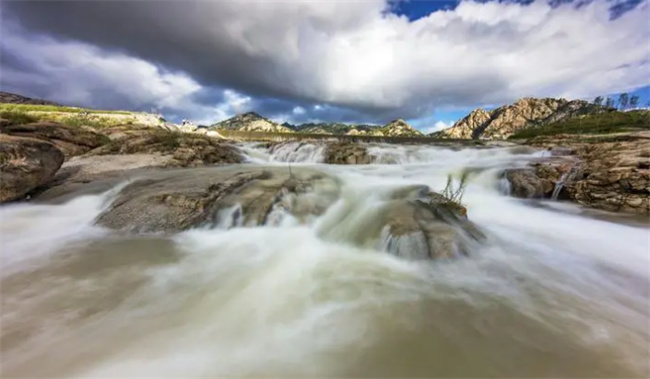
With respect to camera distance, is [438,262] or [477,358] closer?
[477,358]

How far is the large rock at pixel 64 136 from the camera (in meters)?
13.6

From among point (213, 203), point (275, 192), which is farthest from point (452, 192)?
point (213, 203)

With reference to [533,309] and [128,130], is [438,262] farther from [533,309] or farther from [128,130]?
[128,130]

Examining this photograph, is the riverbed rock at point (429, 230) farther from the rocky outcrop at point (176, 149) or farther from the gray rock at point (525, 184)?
the rocky outcrop at point (176, 149)

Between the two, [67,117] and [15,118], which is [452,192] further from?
[67,117]

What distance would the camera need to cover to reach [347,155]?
1898 centimetres

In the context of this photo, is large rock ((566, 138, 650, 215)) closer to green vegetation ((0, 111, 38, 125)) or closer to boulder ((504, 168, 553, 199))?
boulder ((504, 168, 553, 199))

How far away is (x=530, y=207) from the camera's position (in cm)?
984

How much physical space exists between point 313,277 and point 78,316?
10.9ft

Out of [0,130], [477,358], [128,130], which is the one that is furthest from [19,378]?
[128,130]

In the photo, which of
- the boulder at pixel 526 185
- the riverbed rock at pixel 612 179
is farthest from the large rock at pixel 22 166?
the riverbed rock at pixel 612 179

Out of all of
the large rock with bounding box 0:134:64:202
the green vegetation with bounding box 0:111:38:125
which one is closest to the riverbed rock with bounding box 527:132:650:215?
the large rock with bounding box 0:134:64:202

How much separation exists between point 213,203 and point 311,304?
460 cm

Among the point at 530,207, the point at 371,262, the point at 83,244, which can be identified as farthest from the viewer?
the point at 530,207
